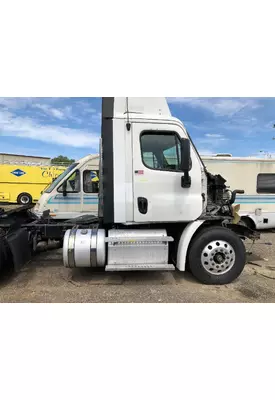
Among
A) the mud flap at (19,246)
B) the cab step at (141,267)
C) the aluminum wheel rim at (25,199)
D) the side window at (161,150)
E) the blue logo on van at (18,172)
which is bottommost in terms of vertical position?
the cab step at (141,267)

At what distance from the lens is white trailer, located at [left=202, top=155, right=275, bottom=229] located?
854 cm

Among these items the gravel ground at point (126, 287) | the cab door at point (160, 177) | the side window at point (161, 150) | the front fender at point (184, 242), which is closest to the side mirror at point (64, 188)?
the gravel ground at point (126, 287)

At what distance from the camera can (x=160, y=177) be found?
4074 mm

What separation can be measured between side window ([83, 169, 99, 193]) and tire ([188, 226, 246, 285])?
13.8 ft

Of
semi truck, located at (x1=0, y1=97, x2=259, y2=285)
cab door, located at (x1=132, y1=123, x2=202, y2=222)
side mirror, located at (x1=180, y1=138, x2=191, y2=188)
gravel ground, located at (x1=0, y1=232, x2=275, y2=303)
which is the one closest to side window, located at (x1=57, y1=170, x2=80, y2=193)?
gravel ground, located at (x1=0, y1=232, x2=275, y2=303)

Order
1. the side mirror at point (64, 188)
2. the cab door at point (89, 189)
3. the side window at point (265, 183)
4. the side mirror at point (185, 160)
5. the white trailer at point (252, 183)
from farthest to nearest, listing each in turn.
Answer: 1. the side window at point (265, 183)
2. the white trailer at point (252, 183)
3. the cab door at point (89, 189)
4. the side mirror at point (64, 188)
5. the side mirror at point (185, 160)

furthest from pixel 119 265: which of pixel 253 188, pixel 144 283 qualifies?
pixel 253 188

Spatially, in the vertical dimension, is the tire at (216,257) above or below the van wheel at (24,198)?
below

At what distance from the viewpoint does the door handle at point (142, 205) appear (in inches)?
161

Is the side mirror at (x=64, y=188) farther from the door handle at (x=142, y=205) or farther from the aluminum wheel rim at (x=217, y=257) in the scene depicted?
the aluminum wheel rim at (x=217, y=257)

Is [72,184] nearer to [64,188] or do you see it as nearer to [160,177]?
[64,188]

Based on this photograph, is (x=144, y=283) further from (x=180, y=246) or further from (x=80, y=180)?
(x=80, y=180)

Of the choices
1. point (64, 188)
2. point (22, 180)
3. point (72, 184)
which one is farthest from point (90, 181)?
point (22, 180)

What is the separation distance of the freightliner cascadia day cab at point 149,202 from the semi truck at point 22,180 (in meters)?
14.7
